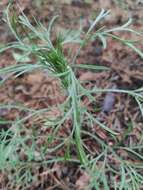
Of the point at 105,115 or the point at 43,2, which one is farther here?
the point at 43,2

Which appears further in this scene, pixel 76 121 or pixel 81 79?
pixel 81 79

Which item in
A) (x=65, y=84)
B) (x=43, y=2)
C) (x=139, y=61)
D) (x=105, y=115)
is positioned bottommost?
(x=105, y=115)

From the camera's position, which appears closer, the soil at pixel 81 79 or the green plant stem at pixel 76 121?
the green plant stem at pixel 76 121

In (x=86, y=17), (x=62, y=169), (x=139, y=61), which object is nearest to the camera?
(x=62, y=169)

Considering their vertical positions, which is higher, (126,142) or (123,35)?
(123,35)

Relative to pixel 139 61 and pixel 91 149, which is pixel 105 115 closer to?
pixel 91 149

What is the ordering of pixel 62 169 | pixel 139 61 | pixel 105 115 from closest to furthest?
pixel 62 169, pixel 105 115, pixel 139 61

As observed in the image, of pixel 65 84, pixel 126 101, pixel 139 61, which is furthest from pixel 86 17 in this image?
pixel 65 84

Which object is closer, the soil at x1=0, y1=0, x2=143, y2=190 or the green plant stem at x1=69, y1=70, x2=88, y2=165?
the green plant stem at x1=69, y1=70, x2=88, y2=165
